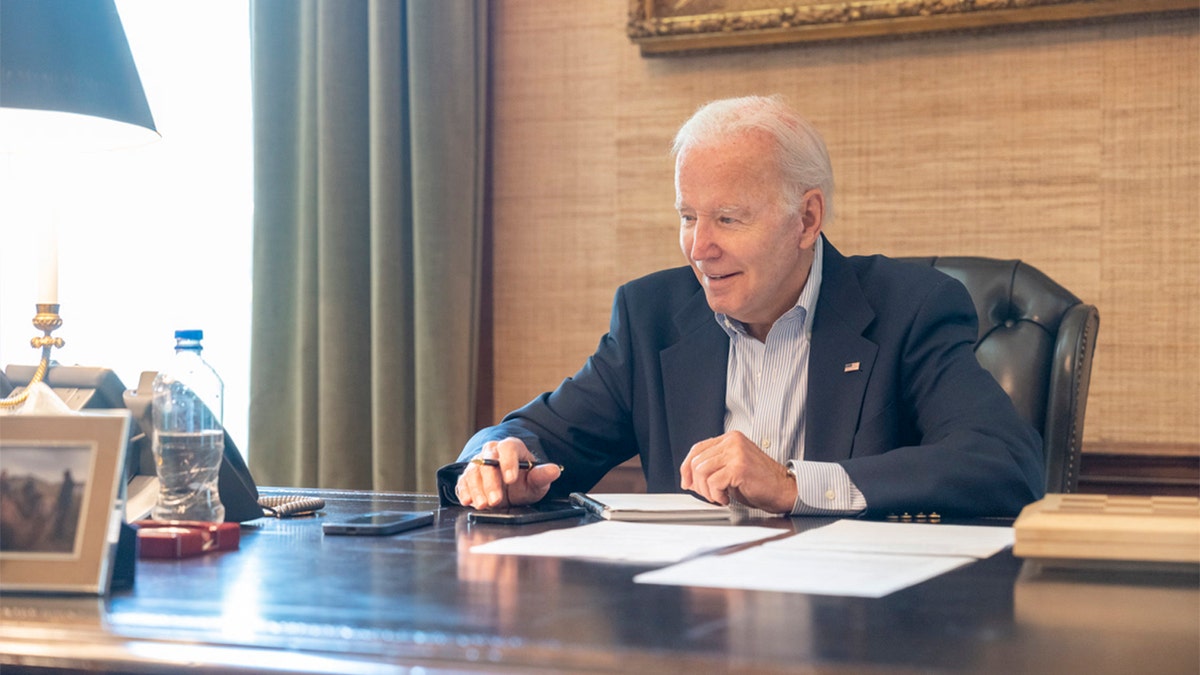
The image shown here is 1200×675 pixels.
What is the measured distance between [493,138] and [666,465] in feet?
4.87

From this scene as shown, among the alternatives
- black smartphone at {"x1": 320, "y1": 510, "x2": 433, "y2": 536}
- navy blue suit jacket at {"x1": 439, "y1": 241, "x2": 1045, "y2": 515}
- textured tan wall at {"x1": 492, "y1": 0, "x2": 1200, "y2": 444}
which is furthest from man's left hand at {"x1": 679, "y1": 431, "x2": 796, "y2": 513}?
textured tan wall at {"x1": 492, "y1": 0, "x2": 1200, "y2": 444}

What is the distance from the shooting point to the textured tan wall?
2.83 m

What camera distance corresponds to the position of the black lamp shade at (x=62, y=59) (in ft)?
5.95

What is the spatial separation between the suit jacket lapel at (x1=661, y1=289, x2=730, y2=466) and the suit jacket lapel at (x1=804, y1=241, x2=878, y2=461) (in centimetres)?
18

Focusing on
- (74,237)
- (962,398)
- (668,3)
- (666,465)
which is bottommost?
(666,465)

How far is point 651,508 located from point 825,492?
0.26 metres

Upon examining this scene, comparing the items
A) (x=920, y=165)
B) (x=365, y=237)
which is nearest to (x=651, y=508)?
(x=920, y=165)

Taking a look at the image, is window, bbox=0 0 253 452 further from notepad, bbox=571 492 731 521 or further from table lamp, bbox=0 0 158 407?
notepad, bbox=571 492 731 521

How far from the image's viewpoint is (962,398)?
2.04 metres

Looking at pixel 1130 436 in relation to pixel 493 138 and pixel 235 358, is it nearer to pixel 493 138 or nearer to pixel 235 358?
pixel 493 138

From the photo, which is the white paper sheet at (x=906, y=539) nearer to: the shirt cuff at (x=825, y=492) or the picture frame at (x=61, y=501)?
the shirt cuff at (x=825, y=492)

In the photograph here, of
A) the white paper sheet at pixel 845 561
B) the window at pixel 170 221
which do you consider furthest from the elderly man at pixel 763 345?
the window at pixel 170 221

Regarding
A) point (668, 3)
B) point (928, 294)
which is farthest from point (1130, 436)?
point (668, 3)

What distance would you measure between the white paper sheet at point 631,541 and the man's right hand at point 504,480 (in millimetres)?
270
